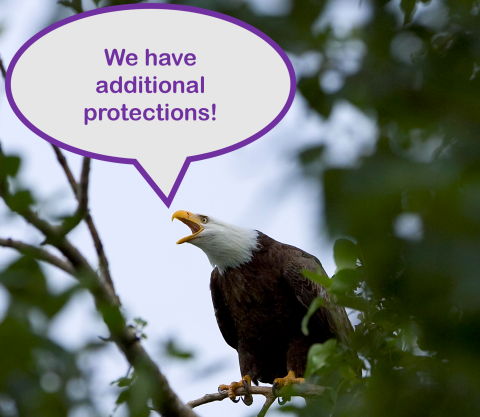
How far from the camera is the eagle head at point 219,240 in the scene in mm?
4992

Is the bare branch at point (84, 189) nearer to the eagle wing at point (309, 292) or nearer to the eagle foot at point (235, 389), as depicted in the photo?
the eagle wing at point (309, 292)

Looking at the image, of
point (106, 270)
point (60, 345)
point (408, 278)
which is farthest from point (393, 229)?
point (106, 270)

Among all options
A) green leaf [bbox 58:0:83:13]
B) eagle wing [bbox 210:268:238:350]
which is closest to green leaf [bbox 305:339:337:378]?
green leaf [bbox 58:0:83:13]

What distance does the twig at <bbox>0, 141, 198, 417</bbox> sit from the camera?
841 millimetres

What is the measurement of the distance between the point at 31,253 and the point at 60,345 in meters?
0.12

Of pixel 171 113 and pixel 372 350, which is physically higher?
pixel 171 113

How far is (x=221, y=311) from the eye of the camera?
5184 millimetres

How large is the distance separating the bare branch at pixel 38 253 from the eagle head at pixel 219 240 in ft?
13.0

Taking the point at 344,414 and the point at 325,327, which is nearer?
the point at 344,414

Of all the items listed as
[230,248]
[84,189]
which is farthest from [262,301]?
[84,189]

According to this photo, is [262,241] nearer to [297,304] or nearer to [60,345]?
[297,304]

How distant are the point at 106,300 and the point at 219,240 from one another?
4282 mm

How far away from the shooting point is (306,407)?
3.57ft

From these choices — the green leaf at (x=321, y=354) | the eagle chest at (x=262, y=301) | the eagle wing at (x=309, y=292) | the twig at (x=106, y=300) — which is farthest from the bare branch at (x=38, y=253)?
the eagle chest at (x=262, y=301)
